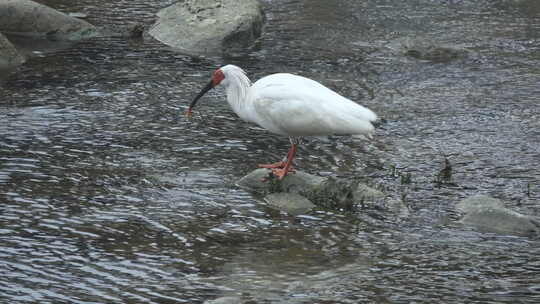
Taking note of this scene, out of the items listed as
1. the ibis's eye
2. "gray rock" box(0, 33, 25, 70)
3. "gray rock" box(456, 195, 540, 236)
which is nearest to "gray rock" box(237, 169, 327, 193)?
the ibis's eye

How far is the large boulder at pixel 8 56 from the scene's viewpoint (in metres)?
11.3

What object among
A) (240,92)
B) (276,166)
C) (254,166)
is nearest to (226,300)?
(276,166)

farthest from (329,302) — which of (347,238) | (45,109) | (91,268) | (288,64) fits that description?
(288,64)

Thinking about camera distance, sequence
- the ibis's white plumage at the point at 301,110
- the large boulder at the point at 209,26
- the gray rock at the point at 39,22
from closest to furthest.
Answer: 1. the ibis's white plumage at the point at 301,110
2. the large boulder at the point at 209,26
3. the gray rock at the point at 39,22

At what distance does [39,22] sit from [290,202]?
683cm

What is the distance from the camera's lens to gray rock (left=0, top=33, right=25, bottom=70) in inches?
446

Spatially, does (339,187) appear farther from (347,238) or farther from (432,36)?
(432,36)

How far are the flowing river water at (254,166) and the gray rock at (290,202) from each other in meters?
0.13

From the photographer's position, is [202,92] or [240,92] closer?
[240,92]

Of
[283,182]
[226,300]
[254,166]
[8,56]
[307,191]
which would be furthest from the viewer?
[8,56]

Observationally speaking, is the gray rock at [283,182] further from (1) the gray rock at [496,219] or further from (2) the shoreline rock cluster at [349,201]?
(1) the gray rock at [496,219]

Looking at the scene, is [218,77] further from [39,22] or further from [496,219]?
[39,22]

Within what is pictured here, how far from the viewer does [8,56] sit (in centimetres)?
1141

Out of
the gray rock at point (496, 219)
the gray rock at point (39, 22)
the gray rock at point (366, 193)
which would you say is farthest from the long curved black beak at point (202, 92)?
the gray rock at point (39, 22)
